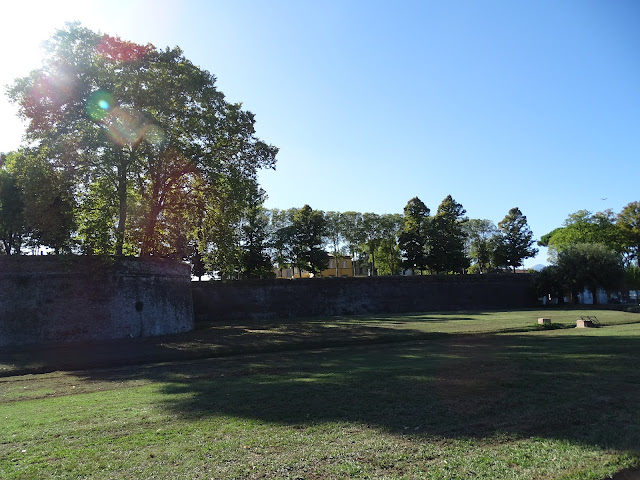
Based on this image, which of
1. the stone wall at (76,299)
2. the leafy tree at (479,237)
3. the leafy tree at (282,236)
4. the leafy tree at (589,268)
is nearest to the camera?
the stone wall at (76,299)

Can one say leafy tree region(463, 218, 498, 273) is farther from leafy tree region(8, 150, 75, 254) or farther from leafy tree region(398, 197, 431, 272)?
leafy tree region(8, 150, 75, 254)

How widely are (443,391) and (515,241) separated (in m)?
69.8

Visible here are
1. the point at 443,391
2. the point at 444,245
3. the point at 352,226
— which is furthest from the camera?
the point at 352,226

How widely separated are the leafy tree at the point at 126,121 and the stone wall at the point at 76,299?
166 cm

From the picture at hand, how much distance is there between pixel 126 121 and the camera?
2384 centimetres

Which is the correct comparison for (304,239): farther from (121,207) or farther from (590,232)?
(590,232)

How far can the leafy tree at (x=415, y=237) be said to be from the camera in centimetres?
6178

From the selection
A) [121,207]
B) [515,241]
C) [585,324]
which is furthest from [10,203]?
[515,241]

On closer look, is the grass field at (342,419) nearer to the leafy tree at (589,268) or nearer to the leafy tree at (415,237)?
the leafy tree at (589,268)

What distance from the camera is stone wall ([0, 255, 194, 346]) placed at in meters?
22.2

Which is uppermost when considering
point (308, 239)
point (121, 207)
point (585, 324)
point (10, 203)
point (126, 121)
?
point (126, 121)

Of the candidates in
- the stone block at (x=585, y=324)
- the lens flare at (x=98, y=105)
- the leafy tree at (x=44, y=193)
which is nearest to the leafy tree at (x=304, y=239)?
the leafy tree at (x=44, y=193)

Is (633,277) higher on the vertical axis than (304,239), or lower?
lower

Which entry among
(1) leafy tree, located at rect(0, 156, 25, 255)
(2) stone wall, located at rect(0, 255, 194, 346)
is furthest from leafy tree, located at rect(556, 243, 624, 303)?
(1) leafy tree, located at rect(0, 156, 25, 255)
